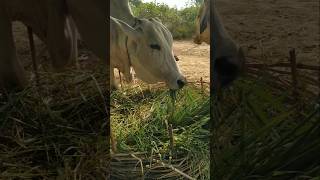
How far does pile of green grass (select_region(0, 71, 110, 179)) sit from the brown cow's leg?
52 mm

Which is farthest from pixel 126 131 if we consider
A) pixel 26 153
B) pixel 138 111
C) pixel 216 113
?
pixel 216 113

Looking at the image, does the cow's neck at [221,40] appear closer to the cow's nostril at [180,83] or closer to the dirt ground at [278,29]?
the dirt ground at [278,29]

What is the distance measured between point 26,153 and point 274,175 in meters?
0.57

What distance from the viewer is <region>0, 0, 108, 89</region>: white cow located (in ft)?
4.20

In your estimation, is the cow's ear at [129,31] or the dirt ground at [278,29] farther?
the cow's ear at [129,31]

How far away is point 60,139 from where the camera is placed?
3.78 feet

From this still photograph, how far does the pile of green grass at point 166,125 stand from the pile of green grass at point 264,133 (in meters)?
0.28

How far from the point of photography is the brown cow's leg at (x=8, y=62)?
4.41 feet

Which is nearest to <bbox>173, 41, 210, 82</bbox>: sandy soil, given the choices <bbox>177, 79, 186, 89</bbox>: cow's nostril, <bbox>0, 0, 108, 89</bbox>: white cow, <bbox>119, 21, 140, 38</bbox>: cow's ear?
<bbox>177, 79, 186, 89</bbox>: cow's nostril

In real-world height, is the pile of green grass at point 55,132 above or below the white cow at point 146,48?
below

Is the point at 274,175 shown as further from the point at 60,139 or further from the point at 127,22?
the point at 127,22

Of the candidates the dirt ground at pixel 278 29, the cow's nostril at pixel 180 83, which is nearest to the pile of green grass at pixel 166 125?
the cow's nostril at pixel 180 83

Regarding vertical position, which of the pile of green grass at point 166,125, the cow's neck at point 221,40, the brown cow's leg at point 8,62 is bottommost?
the pile of green grass at point 166,125

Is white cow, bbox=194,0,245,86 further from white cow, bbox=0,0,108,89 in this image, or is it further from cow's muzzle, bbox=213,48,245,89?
white cow, bbox=0,0,108,89
